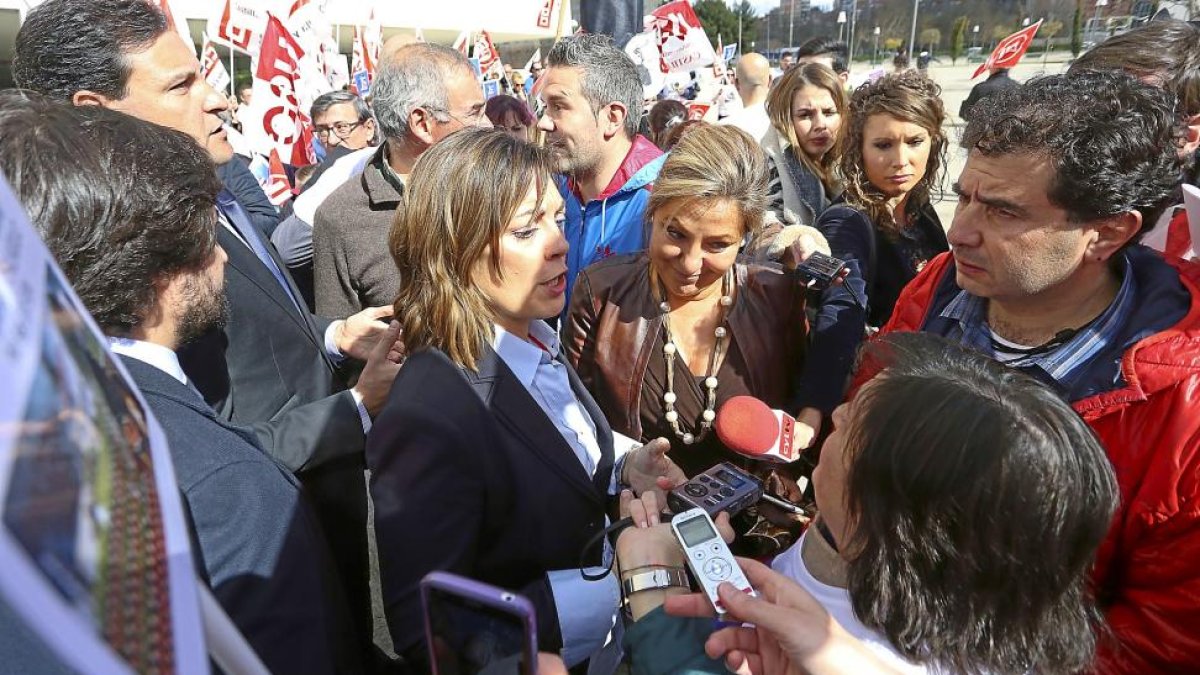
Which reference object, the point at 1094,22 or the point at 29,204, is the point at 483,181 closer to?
the point at 29,204

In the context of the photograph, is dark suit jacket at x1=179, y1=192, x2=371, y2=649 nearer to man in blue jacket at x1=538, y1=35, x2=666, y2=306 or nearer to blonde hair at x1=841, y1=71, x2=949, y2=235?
man in blue jacket at x1=538, y1=35, x2=666, y2=306

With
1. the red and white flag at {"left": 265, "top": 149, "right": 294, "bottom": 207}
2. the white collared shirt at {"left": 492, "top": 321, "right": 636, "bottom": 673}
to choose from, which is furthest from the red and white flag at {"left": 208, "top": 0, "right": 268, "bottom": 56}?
the white collared shirt at {"left": 492, "top": 321, "right": 636, "bottom": 673}

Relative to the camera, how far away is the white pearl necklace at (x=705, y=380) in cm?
200

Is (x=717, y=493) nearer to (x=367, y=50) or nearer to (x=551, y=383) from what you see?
(x=551, y=383)

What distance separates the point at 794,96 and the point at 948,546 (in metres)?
3.06

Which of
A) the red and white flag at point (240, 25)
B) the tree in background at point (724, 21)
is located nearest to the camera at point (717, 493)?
the red and white flag at point (240, 25)

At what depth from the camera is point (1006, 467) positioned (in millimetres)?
915

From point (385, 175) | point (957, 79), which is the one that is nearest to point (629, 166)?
point (385, 175)

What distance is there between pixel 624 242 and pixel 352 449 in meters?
1.55

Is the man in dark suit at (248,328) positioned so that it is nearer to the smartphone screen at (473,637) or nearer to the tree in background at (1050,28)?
the smartphone screen at (473,637)

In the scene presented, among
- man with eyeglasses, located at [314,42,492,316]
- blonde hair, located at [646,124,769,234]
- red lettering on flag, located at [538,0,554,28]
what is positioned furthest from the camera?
red lettering on flag, located at [538,0,554,28]

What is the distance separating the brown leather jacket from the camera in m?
2.02

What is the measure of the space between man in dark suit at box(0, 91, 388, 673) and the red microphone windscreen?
916 millimetres

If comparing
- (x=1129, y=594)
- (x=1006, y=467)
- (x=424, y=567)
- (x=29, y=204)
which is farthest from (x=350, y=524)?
(x=1129, y=594)
